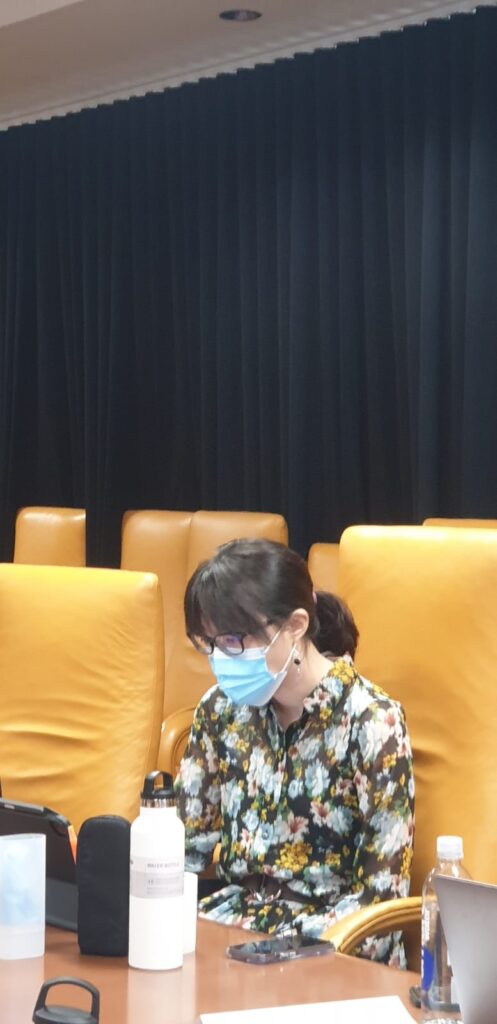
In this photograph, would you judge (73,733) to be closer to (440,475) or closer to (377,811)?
(377,811)

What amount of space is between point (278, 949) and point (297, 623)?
0.59 metres

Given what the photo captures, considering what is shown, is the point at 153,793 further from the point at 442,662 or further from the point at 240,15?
the point at 240,15

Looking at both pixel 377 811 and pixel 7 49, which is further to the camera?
pixel 7 49

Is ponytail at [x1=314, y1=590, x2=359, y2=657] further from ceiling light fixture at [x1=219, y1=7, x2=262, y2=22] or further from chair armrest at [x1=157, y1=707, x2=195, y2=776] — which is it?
ceiling light fixture at [x1=219, y1=7, x2=262, y2=22]

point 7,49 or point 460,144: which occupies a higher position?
point 7,49

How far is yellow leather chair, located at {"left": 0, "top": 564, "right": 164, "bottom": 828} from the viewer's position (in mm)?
2316

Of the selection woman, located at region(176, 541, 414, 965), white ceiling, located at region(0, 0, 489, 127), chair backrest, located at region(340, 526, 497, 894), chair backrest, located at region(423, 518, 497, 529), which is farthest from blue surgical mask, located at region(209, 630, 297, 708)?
white ceiling, located at region(0, 0, 489, 127)

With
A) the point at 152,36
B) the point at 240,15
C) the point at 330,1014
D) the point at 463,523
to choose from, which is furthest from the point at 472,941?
the point at 152,36

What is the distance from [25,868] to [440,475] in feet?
7.84

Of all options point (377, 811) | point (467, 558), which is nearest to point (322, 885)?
point (377, 811)

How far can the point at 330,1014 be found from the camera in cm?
136

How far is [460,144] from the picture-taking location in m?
3.70

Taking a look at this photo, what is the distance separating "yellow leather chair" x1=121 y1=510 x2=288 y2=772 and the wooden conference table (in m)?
2.19

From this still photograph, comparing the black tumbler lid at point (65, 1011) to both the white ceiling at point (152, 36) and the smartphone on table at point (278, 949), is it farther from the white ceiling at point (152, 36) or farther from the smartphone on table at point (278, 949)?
the white ceiling at point (152, 36)
